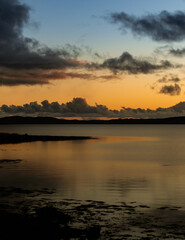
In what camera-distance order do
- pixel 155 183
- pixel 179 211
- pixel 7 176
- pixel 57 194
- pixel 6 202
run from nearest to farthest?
pixel 179 211, pixel 6 202, pixel 57 194, pixel 155 183, pixel 7 176

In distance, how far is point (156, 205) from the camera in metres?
21.8

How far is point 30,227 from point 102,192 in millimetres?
11653

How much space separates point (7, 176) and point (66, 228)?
20135mm

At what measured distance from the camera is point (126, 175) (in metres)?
37.4

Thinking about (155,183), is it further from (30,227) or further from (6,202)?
(30,227)

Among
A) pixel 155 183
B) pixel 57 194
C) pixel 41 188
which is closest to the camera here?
pixel 57 194

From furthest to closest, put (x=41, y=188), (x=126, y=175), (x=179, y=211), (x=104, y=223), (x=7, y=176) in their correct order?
(x=126, y=175)
(x=7, y=176)
(x=41, y=188)
(x=179, y=211)
(x=104, y=223)

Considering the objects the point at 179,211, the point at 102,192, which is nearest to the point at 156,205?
the point at 179,211

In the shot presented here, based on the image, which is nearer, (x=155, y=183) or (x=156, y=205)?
(x=156, y=205)

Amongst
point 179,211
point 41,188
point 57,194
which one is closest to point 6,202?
point 57,194

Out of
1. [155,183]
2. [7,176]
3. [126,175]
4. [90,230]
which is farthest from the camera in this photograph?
[126,175]

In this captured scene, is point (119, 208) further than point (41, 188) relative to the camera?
No

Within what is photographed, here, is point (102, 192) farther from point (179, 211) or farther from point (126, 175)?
point (126, 175)

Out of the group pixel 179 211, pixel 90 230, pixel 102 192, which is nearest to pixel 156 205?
pixel 179 211
